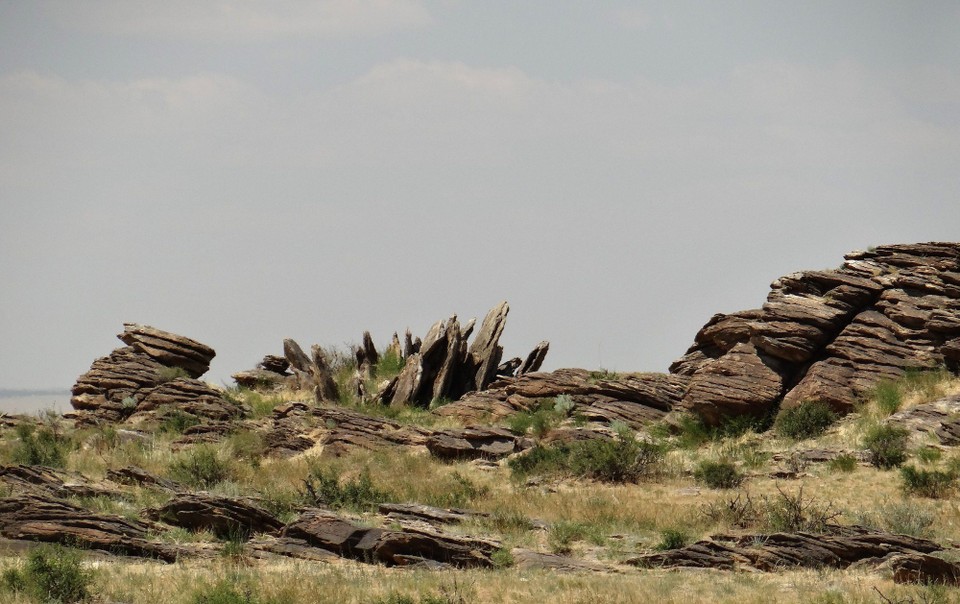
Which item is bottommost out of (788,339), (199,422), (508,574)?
(508,574)

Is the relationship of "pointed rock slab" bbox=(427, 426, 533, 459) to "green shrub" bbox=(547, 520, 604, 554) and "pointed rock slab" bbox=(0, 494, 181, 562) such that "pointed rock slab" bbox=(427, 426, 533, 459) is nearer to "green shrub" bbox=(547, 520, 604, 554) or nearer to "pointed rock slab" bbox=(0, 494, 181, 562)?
"green shrub" bbox=(547, 520, 604, 554)

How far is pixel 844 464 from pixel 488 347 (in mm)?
14625

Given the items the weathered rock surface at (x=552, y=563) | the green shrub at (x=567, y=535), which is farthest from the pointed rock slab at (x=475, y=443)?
the weathered rock surface at (x=552, y=563)

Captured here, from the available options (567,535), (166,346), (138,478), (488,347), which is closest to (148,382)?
(166,346)

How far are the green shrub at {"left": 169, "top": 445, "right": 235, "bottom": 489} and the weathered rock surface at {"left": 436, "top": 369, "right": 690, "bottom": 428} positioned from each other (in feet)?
26.6

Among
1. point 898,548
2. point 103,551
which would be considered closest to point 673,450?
point 898,548

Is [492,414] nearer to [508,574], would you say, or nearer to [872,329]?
[872,329]

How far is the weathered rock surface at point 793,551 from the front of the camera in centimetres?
1566

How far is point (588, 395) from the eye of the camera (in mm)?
30625

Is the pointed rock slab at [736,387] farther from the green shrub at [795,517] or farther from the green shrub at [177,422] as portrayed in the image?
the green shrub at [177,422]

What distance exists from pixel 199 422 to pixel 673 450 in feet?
41.6

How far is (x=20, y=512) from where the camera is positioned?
56.2ft

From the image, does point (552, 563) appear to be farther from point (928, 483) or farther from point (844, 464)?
point (844, 464)

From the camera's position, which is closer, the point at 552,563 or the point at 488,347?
the point at 552,563
